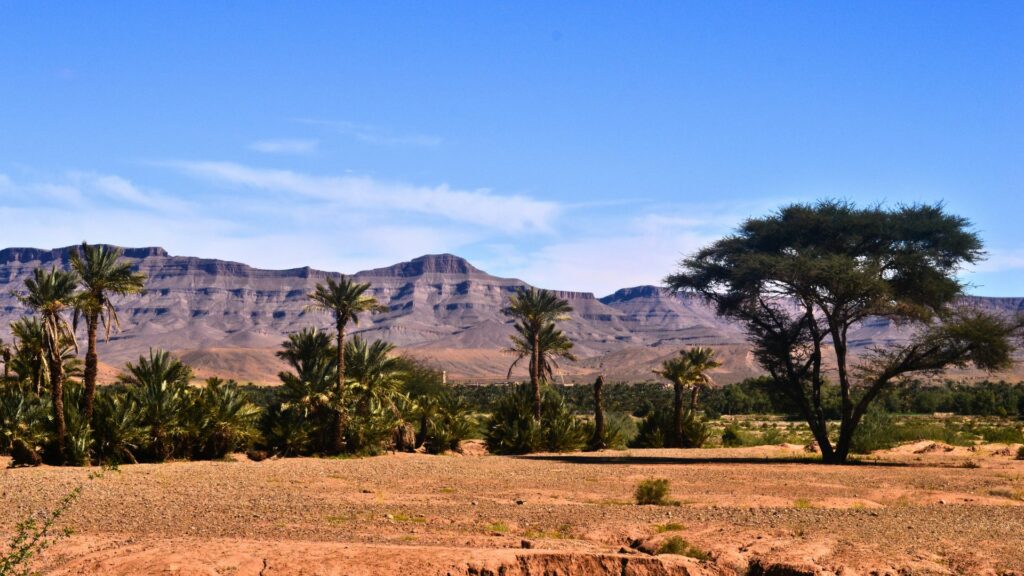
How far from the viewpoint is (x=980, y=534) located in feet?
48.3

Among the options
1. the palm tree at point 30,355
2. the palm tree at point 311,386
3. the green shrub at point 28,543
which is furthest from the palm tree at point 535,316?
the green shrub at point 28,543

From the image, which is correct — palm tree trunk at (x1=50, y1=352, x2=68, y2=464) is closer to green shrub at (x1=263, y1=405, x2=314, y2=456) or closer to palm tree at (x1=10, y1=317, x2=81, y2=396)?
palm tree at (x1=10, y1=317, x2=81, y2=396)

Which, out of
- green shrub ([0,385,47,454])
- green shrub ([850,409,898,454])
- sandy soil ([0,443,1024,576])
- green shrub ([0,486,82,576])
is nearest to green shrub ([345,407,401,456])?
sandy soil ([0,443,1024,576])

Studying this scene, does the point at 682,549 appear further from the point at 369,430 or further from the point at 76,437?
the point at 369,430

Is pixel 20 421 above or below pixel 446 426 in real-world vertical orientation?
above

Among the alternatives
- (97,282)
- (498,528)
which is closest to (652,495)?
(498,528)

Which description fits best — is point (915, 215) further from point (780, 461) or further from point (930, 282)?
point (780, 461)

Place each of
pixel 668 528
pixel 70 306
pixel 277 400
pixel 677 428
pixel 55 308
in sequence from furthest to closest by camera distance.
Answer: pixel 677 428 → pixel 277 400 → pixel 70 306 → pixel 55 308 → pixel 668 528

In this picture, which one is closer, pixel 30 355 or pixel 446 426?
pixel 30 355

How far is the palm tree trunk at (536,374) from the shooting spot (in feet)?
133

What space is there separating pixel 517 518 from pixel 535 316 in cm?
2478

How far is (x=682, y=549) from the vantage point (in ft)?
43.1

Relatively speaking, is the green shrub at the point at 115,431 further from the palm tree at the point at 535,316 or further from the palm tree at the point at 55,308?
the palm tree at the point at 535,316

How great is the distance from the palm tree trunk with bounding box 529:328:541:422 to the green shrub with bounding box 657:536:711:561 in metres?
26.8
